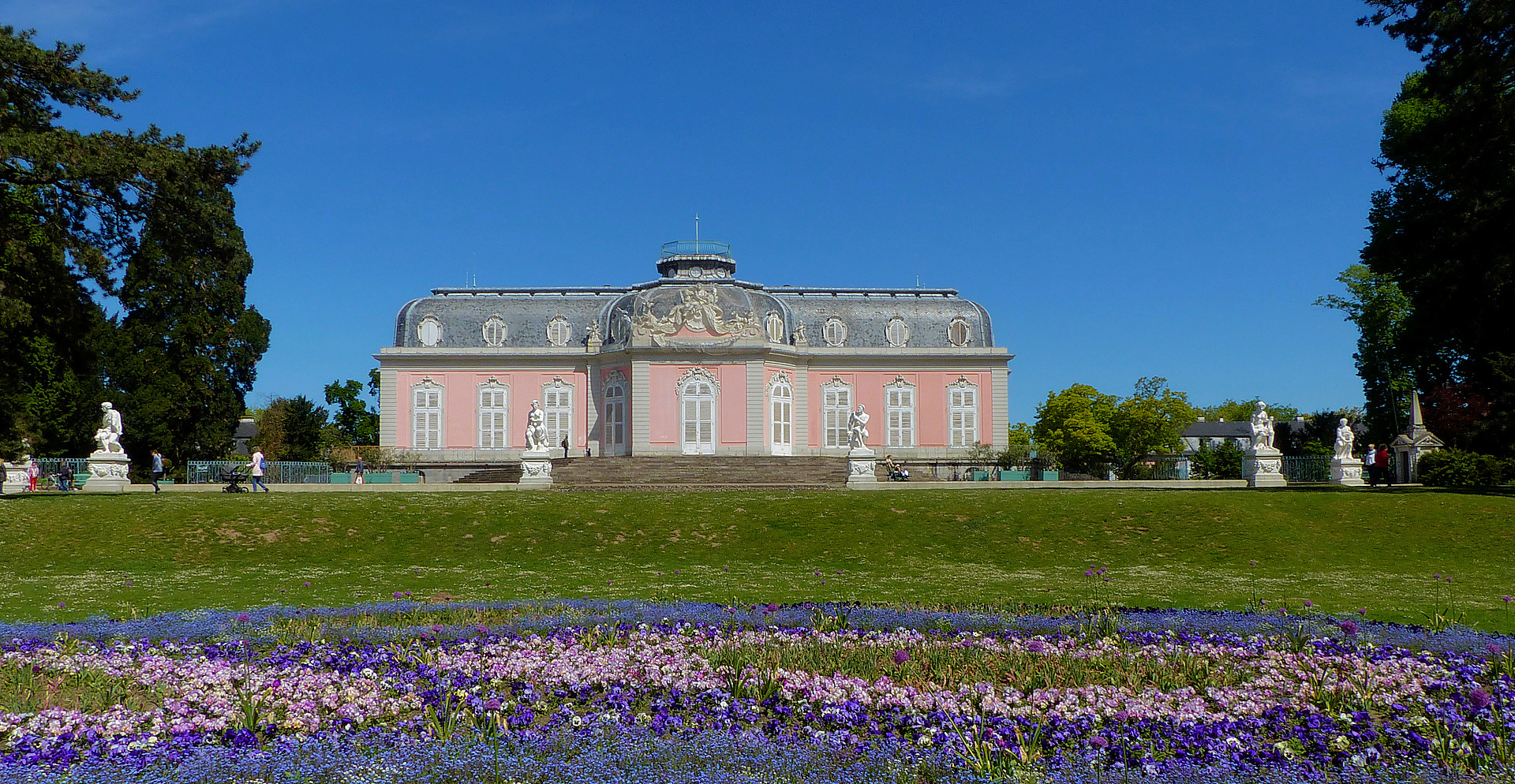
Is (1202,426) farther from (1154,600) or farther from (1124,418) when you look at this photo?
(1154,600)

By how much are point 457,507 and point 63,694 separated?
13.2m

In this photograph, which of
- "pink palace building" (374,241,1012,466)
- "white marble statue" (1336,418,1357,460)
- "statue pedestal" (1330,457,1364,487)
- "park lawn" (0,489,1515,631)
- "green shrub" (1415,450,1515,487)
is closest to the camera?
"park lawn" (0,489,1515,631)

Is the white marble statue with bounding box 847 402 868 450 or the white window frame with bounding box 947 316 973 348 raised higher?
the white window frame with bounding box 947 316 973 348

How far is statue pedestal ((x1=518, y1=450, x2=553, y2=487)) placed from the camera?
28484 millimetres

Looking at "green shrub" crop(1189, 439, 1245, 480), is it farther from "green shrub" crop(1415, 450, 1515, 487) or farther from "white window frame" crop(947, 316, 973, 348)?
"green shrub" crop(1415, 450, 1515, 487)

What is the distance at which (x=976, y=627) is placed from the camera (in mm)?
8383

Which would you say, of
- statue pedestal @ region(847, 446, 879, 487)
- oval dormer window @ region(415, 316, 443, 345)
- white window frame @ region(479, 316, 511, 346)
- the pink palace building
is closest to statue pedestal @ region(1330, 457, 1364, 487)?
statue pedestal @ region(847, 446, 879, 487)

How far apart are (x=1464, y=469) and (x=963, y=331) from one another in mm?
21025

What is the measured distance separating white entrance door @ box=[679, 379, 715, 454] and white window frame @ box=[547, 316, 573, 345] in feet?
23.6

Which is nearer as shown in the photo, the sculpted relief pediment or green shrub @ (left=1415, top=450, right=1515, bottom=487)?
green shrub @ (left=1415, top=450, right=1515, bottom=487)

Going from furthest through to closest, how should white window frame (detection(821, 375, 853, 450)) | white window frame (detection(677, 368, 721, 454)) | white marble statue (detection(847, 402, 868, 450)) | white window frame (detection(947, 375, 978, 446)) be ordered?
white window frame (detection(947, 375, 978, 446))
white window frame (detection(821, 375, 853, 450))
white window frame (detection(677, 368, 721, 454))
white marble statue (detection(847, 402, 868, 450))

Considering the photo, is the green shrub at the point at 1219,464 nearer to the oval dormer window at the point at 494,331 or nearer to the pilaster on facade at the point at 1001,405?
the pilaster on facade at the point at 1001,405

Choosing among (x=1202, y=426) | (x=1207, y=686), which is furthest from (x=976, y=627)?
(x=1202, y=426)

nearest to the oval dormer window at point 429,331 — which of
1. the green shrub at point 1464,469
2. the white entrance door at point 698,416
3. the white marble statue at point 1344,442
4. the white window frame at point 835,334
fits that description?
the white entrance door at point 698,416
